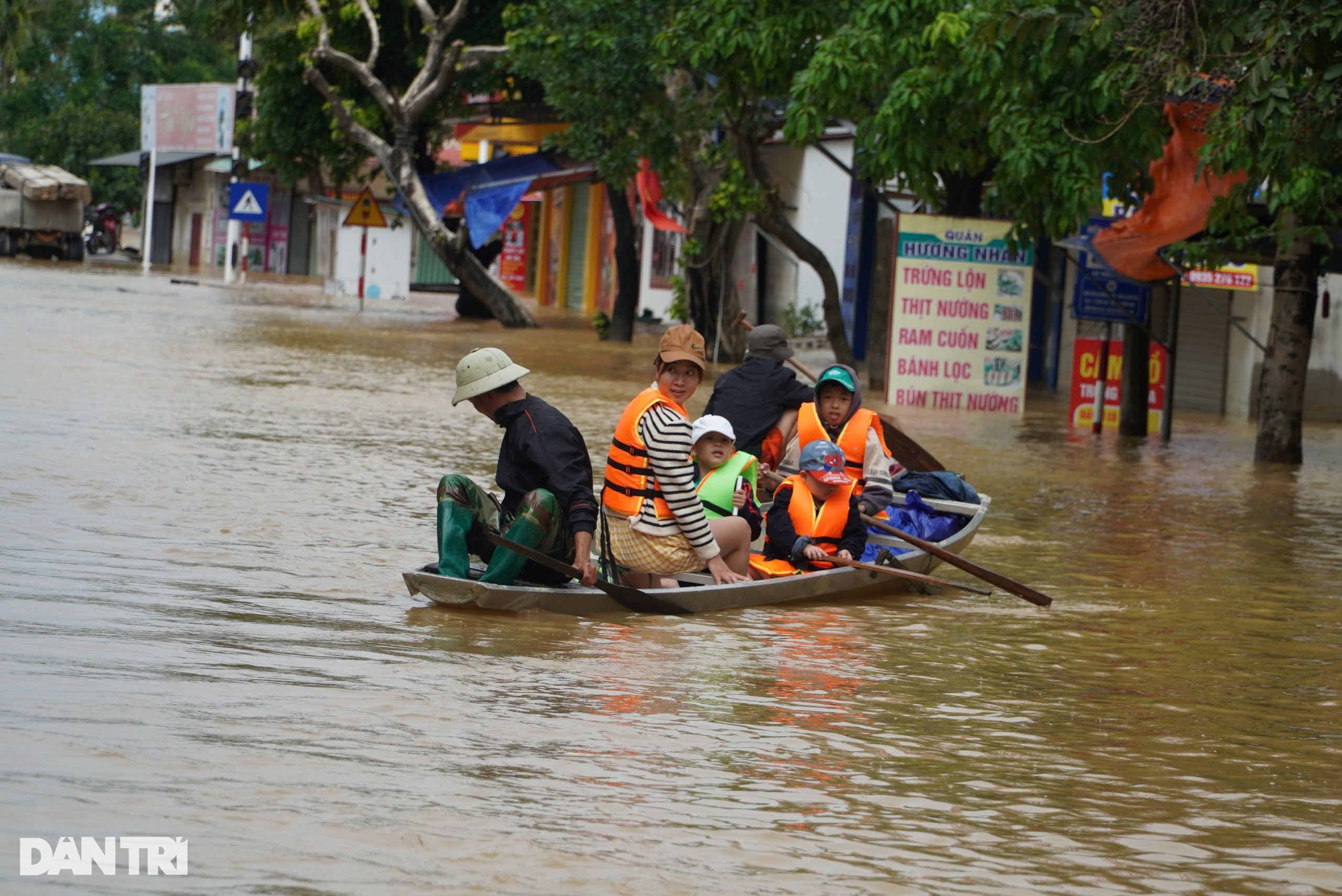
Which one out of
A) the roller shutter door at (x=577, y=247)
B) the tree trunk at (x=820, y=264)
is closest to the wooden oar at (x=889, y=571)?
the tree trunk at (x=820, y=264)

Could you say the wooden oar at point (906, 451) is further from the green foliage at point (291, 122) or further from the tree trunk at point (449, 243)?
the green foliage at point (291, 122)

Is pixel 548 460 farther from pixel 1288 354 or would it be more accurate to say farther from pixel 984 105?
pixel 1288 354

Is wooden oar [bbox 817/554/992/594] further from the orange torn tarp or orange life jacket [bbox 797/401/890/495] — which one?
the orange torn tarp

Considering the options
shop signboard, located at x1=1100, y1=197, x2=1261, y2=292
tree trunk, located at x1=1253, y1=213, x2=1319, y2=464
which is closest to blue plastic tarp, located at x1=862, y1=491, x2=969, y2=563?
tree trunk, located at x1=1253, y1=213, x2=1319, y2=464

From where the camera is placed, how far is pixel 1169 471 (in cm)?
Result: 1578

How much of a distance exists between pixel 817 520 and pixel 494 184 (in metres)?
25.3

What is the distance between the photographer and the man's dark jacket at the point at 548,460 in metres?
7.94

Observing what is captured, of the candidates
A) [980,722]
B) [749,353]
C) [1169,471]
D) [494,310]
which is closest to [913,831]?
[980,722]

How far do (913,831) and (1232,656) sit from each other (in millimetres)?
3491

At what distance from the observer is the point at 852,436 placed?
9.54m

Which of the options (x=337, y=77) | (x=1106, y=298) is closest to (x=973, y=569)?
(x=1106, y=298)

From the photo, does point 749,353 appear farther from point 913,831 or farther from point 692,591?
point 913,831

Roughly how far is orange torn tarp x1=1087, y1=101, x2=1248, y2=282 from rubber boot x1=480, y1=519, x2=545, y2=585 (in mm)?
10479

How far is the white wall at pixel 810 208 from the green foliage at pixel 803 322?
297 mm
